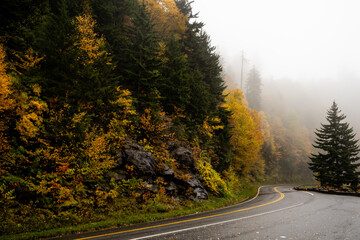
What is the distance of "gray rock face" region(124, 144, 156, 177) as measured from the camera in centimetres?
1240

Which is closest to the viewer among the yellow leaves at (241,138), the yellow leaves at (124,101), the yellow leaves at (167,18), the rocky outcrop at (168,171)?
the rocky outcrop at (168,171)

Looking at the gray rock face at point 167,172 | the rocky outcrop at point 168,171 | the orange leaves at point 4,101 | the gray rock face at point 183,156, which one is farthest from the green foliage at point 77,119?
the gray rock face at point 183,156

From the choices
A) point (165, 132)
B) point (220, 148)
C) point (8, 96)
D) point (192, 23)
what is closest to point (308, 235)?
point (165, 132)

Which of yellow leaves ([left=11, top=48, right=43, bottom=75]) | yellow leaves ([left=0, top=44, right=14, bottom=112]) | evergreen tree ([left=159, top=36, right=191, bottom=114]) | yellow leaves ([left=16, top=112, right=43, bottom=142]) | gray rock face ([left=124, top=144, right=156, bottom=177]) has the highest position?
evergreen tree ([left=159, top=36, right=191, bottom=114])

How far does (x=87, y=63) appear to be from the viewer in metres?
12.4

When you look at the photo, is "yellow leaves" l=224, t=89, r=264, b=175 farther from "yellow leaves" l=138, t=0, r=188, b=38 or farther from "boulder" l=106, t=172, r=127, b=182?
"boulder" l=106, t=172, r=127, b=182

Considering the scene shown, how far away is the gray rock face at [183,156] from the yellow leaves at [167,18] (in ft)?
55.4

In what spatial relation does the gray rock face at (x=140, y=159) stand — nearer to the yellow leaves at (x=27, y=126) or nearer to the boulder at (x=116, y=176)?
the boulder at (x=116, y=176)

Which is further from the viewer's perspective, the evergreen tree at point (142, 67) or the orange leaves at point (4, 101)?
the evergreen tree at point (142, 67)

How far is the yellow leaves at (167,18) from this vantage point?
83.2 feet

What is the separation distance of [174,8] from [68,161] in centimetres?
2488

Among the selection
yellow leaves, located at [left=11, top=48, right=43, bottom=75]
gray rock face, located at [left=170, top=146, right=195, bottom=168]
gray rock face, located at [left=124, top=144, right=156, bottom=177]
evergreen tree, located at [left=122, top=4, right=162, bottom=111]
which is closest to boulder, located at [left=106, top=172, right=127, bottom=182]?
gray rock face, located at [left=124, top=144, right=156, bottom=177]

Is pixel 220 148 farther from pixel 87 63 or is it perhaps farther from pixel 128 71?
pixel 87 63

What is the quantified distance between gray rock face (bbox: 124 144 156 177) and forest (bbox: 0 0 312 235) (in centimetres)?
8
